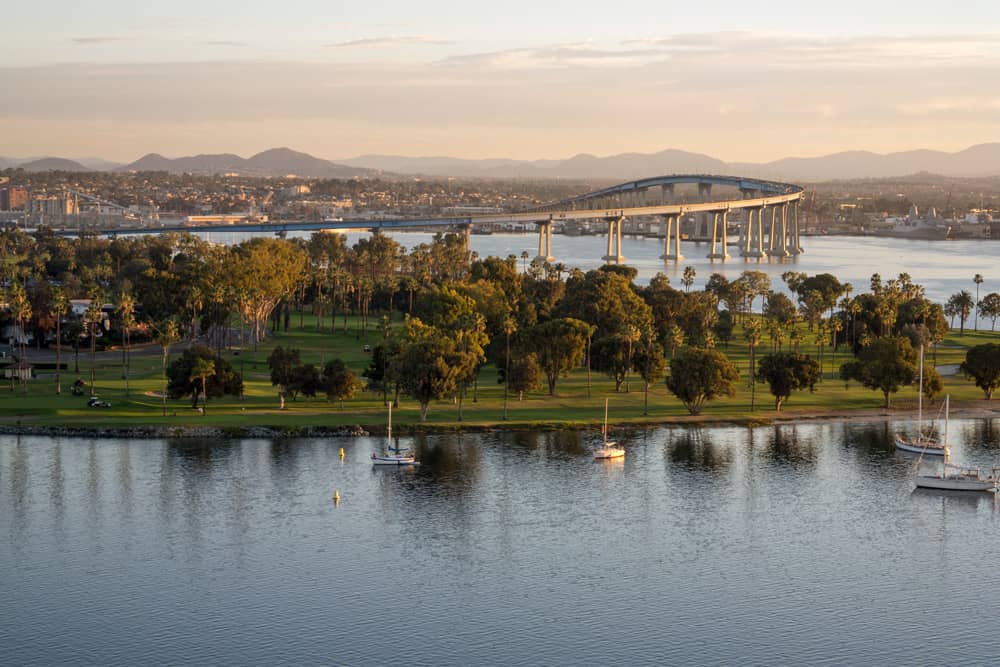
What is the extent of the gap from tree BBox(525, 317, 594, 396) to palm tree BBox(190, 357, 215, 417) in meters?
16.0

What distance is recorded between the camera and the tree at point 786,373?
65688 mm

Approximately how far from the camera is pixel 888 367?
222 feet

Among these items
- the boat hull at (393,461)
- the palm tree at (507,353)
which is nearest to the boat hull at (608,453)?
the boat hull at (393,461)

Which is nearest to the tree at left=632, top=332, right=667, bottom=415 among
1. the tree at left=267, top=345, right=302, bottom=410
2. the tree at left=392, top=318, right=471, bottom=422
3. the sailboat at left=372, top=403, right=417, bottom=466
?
the tree at left=392, top=318, right=471, bottom=422

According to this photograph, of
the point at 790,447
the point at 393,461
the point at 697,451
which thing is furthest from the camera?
the point at 790,447

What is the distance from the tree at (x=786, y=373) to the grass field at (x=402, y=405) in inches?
43.1

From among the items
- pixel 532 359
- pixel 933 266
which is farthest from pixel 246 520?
pixel 933 266

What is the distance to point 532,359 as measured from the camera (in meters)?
67.2

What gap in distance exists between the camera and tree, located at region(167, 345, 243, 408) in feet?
207

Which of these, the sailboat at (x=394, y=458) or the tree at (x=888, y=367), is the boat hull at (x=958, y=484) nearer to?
the tree at (x=888, y=367)

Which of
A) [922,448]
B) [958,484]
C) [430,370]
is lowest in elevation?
[958,484]

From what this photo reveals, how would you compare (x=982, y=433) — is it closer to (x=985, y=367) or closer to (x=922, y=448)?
(x=922, y=448)

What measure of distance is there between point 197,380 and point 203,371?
76 cm

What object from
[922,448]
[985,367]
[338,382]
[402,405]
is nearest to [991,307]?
[985,367]
